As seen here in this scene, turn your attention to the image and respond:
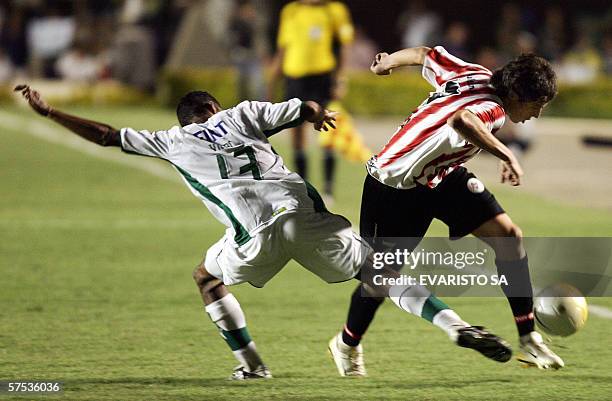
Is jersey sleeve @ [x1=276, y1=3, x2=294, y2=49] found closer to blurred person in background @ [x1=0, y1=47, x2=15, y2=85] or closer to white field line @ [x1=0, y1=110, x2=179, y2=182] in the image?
white field line @ [x1=0, y1=110, x2=179, y2=182]

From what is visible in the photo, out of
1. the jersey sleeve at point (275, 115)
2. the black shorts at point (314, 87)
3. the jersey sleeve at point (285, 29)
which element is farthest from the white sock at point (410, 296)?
the jersey sleeve at point (285, 29)

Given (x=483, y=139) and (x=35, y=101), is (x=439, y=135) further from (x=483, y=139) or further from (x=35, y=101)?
(x=35, y=101)

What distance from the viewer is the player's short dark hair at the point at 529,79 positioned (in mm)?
6867

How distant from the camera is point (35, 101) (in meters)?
6.89

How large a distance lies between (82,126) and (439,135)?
174 cm

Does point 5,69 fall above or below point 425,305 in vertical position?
above

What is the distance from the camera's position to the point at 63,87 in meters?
28.6

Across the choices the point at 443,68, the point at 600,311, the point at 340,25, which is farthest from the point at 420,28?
the point at 443,68

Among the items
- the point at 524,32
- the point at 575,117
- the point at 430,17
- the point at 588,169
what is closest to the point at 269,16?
the point at 430,17

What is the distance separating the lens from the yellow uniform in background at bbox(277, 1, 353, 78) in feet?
49.1

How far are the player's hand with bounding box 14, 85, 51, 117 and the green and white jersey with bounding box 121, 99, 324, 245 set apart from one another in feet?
1.29

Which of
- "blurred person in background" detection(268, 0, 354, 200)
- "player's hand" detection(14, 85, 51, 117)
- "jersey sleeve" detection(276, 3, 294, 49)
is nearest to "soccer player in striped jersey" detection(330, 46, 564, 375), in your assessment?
"player's hand" detection(14, 85, 51, 117)

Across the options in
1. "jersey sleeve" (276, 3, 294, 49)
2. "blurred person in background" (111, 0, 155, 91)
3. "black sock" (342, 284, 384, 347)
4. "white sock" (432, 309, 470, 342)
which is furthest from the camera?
"blurred person in background" (111, 0, 155, 91)

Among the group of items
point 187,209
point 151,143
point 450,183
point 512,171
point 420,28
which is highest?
point 420,28
